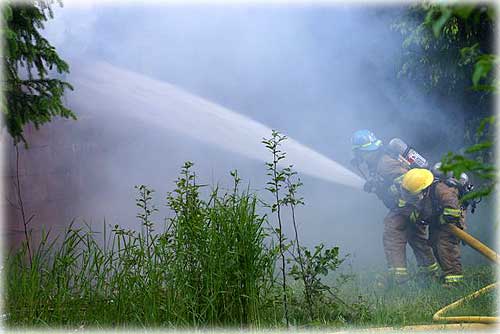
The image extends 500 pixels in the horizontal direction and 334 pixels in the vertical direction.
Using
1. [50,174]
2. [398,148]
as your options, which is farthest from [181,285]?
[50,174]

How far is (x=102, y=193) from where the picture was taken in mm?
6438

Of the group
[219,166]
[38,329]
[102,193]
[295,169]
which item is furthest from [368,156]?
[38,329]

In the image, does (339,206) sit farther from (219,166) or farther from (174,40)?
(174,40)

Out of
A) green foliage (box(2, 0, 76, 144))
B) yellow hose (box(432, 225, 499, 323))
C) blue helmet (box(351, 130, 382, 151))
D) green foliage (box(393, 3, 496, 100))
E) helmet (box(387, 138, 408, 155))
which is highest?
green foliage (box(393, 3, 496, 100))

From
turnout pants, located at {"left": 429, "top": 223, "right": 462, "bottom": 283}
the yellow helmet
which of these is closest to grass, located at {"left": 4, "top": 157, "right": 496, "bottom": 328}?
the yellow helmet

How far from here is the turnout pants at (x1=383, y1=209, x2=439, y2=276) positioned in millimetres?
5695

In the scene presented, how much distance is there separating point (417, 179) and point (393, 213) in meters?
0.47

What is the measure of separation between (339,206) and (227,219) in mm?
2970

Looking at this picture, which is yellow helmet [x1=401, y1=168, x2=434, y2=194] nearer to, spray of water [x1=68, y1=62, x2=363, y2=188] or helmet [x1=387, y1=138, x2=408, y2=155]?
helmet [x1=387, y1=138, x2=408, y2=155]

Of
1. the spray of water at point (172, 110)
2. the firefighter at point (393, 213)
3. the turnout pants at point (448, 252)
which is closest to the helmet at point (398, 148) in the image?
the firefighter at point (393, 213)

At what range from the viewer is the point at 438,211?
5.57 metres

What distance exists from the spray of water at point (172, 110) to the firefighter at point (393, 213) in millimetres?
744

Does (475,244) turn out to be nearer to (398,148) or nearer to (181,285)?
(398,148)

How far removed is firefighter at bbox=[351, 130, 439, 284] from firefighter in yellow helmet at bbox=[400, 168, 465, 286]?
3.7 inches
